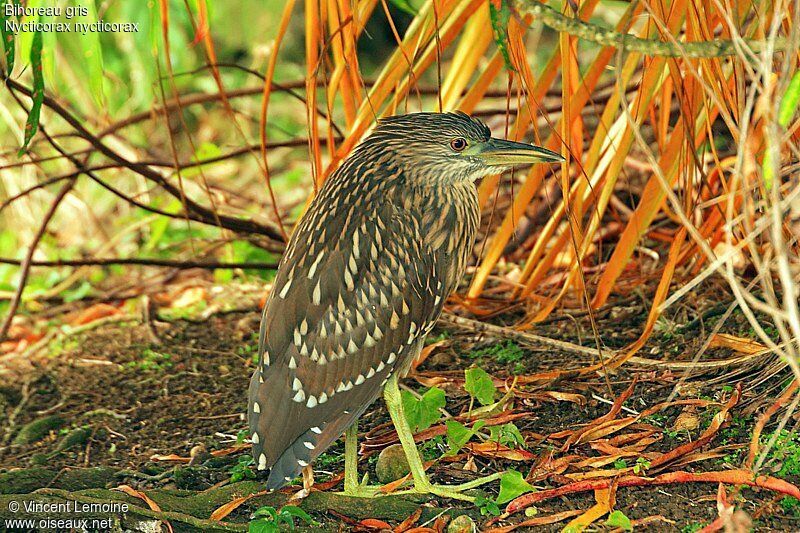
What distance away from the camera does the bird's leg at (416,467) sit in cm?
314

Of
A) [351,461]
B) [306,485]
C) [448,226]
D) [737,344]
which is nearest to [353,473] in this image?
[351,461]

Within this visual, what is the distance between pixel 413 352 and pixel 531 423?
1.74ft

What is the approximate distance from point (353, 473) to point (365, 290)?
2.15 ft

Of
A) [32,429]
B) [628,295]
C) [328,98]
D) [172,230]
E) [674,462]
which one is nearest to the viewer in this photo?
[674,462]

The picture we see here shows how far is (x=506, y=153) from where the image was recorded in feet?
10.9

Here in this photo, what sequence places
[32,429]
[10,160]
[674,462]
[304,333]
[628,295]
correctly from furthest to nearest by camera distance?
1. [10,160]
2. [628,295]
3. [32,429]
4. [304,333]
5. [674,462]

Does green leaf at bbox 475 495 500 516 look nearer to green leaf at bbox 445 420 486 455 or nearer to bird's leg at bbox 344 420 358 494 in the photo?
green leaf at bbox 445 420 486 455

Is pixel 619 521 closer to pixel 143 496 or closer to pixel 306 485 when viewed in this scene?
pixel 306 485

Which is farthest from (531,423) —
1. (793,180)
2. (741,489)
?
(793,180)

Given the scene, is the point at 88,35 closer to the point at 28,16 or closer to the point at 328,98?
the point at 28,16

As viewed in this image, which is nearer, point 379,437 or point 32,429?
point 379,437

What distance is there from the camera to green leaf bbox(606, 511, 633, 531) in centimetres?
276

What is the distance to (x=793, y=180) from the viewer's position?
2.69m

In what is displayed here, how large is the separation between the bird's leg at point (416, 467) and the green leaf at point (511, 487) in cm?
12
